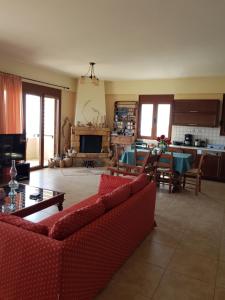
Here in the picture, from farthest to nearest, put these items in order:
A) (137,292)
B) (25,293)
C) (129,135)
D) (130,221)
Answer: (129,135), (130,221), (137,292), (25,293)

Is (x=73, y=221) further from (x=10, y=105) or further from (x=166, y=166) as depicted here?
(x=10, y=105)

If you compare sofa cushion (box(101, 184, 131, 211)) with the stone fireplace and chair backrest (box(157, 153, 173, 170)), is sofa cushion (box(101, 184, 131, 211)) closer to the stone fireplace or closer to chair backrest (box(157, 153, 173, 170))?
chair backrest (box(157, 153, 173, 170))

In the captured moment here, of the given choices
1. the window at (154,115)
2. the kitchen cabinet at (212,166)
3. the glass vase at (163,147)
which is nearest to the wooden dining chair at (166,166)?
the glass vase at (163,147)

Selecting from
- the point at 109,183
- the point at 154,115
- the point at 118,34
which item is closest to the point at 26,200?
the point at 109,183

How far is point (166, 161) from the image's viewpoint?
4.86 meters

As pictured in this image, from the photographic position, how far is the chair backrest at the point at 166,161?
4.71 metres

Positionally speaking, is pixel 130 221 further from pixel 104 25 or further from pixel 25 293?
pixel 104 25

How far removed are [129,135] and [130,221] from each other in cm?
522

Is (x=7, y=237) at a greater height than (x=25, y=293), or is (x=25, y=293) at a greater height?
(x=7, y=237)

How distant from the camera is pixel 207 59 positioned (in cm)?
461

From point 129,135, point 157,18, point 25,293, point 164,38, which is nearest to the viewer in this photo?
point 25,293

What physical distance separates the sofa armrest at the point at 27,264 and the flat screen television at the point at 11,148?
3643mm

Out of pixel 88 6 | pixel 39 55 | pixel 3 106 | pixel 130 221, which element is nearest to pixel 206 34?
pixel 88 6

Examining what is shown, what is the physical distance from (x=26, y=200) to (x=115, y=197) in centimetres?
130
